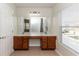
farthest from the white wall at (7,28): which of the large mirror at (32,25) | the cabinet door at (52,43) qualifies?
the cabinet door at (52,43)

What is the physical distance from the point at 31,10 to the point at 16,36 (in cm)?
66

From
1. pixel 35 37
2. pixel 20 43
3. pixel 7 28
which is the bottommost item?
pixel 20 43

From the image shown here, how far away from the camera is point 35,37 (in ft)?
9.91

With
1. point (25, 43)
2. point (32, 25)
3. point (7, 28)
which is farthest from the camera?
point (7, 28)

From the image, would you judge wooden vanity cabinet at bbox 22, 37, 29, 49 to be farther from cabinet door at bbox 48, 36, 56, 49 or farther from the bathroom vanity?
cabinet door at bbox 48, 36, 56, 49

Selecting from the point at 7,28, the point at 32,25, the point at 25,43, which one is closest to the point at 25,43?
the point at 25,43

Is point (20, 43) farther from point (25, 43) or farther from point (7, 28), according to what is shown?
point (7, 28)

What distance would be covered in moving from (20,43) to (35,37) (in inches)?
14.8

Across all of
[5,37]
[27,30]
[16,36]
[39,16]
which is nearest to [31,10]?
[39,16]

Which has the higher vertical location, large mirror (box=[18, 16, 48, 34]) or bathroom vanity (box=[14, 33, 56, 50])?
large mirror (box=[18, 16, 48, 34])

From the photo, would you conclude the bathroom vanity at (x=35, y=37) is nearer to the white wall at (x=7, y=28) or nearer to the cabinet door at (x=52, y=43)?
the cabinet door at (x=52, y=43)

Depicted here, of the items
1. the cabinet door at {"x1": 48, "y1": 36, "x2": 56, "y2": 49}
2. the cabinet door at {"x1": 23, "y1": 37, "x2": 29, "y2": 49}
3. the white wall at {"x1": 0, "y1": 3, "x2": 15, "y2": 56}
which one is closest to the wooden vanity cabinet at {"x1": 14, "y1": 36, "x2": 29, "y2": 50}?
the cabinet door at {"x1": 23, "y1": 37, "x2": 29, "y2": 49}

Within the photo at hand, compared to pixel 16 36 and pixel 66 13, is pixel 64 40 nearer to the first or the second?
pixel 66 13

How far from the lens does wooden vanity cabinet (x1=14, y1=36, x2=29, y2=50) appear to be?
2.79 meters
